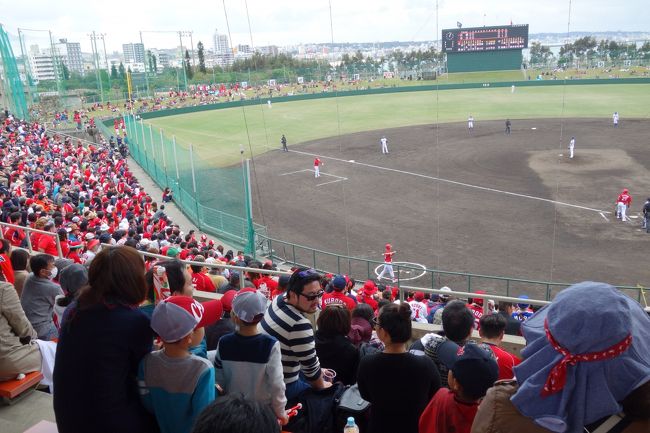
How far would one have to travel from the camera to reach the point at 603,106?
46.2 m

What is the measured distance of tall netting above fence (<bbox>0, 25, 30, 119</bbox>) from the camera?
1668 inches

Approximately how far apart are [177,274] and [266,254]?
41.7 feet

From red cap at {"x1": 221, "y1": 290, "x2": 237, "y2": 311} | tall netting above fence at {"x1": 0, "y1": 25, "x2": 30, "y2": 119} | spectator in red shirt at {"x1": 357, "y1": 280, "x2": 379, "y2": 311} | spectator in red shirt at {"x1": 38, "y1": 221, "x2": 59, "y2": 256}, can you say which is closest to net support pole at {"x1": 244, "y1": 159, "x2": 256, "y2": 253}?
spectator in red shirt at {"x1": 38, "y1": 221, "x2": 59, "y2": 256}

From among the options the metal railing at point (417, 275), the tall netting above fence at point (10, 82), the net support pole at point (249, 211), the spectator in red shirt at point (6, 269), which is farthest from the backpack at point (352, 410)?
the tall netting above fence at point (10, 82)

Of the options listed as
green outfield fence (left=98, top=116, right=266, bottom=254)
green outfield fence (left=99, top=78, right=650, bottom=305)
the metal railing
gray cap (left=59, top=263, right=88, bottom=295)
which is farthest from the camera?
green outfield fence (left=98, top=116, right=266, bottom=254)

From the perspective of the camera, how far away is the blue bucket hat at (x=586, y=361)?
5.45 ft

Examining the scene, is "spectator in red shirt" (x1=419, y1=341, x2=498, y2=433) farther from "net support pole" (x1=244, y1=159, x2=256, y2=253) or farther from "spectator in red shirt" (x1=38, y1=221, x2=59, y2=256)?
"net support pole" (x1=244, y1=159, x2=256, y2=253)

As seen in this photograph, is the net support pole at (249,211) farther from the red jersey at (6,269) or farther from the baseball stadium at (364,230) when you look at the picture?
the red jersey at (6,269)

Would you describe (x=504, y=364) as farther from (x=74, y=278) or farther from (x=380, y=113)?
(x=380, y=113)

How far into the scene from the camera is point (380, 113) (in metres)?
52.1

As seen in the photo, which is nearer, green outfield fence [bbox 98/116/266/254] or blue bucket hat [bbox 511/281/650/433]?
blue bucket hat [bbox 511/281/650/433]

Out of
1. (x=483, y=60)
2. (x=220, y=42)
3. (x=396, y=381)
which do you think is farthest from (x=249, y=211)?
(x=220, y=42)

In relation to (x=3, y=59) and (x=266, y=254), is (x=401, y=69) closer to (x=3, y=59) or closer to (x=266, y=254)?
(x=3, y=59)

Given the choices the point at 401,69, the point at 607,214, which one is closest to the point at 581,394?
the point at 607,214
